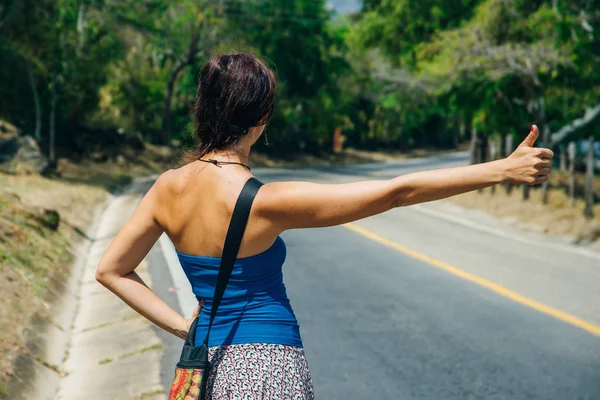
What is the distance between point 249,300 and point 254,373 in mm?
229

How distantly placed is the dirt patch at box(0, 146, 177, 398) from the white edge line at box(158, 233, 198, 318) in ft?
4.19

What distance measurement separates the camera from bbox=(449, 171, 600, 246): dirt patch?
1305cm

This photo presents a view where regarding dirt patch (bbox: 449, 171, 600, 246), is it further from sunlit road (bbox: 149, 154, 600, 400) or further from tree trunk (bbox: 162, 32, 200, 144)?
tree trunk (bbox: 162, 32, 200, 144)

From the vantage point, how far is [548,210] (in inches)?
593

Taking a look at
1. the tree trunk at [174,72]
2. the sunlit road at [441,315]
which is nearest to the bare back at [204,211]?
the sunlit road at [441,315]

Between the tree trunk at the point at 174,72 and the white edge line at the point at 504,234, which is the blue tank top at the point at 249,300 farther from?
the tree trunk at the point at 174,72

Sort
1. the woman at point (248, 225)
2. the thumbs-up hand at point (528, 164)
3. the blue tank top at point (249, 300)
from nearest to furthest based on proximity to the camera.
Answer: the thumbs-up hand at point (528, 164)
the woman at point (248, 225)
the blue tank top at point (249, 300)

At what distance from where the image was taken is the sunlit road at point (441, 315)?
588 centimetres

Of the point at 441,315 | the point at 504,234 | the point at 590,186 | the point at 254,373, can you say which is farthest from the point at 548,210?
the point at 254,373

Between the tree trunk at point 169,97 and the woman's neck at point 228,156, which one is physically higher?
the woman's neck at point 228,156

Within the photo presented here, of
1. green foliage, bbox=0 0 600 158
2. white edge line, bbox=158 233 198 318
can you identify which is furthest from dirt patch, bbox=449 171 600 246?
white edge line, bbox=158 233 198 318

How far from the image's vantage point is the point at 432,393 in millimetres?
5652

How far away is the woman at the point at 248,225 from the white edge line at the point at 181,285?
189 inches

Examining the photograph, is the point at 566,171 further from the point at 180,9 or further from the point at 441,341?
the point at 180,9
